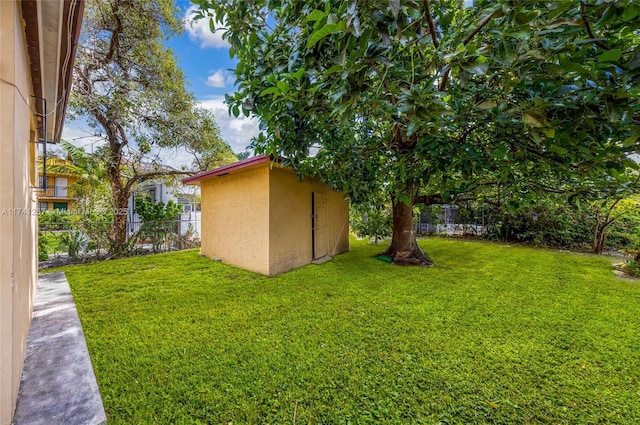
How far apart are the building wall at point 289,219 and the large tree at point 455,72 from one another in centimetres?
217

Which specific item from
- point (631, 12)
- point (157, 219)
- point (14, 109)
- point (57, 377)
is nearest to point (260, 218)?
point (57, 377)

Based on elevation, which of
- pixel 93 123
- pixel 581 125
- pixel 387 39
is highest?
pixel 93 123

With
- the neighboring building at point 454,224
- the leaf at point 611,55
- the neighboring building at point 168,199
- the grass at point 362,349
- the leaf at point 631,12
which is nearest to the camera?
the leaf at point 631,12

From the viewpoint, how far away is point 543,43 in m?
1.66

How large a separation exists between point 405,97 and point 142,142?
930cm

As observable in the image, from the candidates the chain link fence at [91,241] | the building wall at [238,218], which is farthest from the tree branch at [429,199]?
the chain link fence at [91,241]

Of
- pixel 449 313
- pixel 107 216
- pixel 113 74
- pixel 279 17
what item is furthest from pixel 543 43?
pixel 107 216

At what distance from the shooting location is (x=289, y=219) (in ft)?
20.4

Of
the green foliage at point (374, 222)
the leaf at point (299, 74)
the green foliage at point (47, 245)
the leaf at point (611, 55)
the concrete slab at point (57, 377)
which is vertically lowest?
the concrete slab at point (57, 377)

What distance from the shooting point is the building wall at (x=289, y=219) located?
573cm

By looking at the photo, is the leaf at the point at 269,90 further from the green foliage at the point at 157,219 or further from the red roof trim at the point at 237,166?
the green foliage at the point at 157,219

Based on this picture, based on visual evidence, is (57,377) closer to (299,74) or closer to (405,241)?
(299,74)

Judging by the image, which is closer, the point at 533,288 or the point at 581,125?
the point at 581,125

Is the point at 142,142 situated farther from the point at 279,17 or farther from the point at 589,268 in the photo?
the point at 589,268
